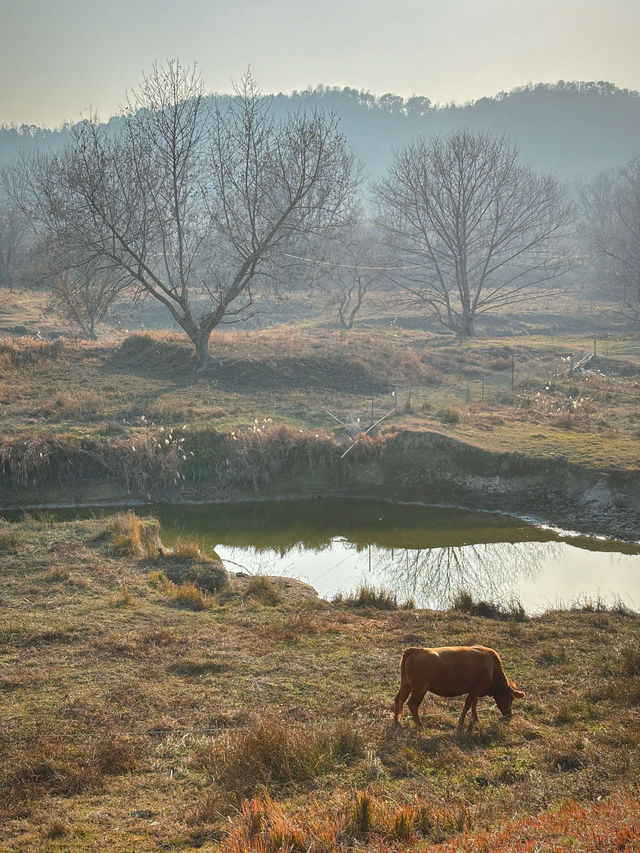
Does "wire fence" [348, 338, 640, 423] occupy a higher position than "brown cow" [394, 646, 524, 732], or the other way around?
"wire fence" [348, 338, 640, 423]

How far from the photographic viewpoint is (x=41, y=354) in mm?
28312

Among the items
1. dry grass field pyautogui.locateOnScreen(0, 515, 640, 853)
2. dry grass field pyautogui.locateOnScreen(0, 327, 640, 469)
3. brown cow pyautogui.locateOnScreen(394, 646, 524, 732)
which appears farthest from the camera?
dry grass field pyautogui.locateOnScreen(0, 327, 640, 469)

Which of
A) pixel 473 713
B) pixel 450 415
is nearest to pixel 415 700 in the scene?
pixel 473 713

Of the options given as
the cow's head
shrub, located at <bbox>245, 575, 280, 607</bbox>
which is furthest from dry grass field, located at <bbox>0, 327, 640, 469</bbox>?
the cow's head

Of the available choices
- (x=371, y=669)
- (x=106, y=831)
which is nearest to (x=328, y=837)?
(x=106, y=831)

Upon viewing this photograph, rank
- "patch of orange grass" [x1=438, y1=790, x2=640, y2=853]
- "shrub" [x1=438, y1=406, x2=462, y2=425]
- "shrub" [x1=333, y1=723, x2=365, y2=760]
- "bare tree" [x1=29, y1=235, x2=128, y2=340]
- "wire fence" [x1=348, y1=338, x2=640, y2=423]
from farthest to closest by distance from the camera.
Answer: "bare tree" [x1=29, y1=235, x2=128, y2=340] < "wire fence" [x1=348, y1=338, x2=640, y2=423] < "shrub" [x1=438, y1=406, x2=462, y2=425] < "shrub" [x1=333, y1=723, x2=365, y2=760] < "patch of orange grass" [x1=438, y1=790, x2=640, y2=853]

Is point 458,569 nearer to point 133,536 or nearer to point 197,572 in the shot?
point 197,572

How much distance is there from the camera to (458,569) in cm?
Answer: 1505

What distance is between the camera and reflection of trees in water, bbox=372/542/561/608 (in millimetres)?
13594

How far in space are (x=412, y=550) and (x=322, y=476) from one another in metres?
4.65

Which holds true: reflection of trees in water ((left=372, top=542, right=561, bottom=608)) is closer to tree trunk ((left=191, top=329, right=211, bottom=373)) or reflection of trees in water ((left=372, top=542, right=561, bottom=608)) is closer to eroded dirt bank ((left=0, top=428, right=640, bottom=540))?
eroded dirt bank ((left=0, top=428, right=640, bottom=540))

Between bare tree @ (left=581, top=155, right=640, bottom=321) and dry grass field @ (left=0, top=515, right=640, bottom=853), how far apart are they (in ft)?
122

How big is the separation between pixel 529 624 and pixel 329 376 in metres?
18.2

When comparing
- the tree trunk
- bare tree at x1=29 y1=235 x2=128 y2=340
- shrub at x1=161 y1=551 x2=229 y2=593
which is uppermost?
bare tree at x1=29 y1=235 x2=128 y2=340
